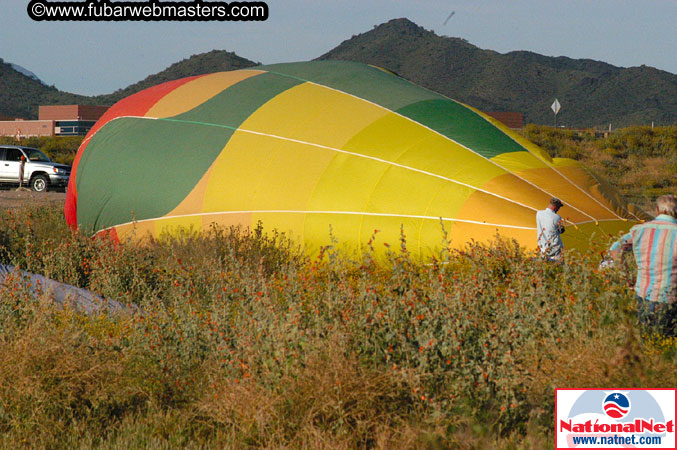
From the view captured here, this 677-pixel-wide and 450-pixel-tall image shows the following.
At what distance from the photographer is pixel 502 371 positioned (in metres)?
4.32

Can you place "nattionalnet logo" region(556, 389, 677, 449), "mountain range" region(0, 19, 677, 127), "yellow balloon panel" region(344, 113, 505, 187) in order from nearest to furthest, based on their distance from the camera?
"nattionalnet logo" region(556, 389, 677, 449) → "yellow balloon panel" region(344, 113, 505, 187) → "mountain range" region(0, 19, 677, 127)

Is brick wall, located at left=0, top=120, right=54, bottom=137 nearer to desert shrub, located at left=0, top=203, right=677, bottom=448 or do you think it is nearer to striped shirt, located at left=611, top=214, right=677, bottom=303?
desert shrub, located at left=0, top=203, right=677, bottom=448

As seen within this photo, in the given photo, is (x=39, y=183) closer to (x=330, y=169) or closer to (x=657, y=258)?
(x=330, y=169)

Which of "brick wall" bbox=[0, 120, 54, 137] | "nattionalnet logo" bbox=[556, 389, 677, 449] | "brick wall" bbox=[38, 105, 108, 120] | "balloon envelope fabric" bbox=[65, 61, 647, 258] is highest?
"brick wall" bbox=[38, 105, 108, 120]

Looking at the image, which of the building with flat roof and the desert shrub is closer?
the desert shrub

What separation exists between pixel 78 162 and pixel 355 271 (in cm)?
510

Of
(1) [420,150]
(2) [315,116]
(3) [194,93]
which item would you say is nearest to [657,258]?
(1) [420,150]

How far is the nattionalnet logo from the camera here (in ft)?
13.2

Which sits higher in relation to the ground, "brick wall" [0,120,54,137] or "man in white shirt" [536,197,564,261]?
"brick wall" [0,120,54,137]

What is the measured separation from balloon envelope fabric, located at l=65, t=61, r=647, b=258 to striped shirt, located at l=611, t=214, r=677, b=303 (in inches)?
58.4


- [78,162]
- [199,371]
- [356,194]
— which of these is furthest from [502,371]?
[78,162]

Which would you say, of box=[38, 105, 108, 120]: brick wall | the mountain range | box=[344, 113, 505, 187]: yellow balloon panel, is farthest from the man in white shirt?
the mountain range

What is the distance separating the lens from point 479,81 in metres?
140

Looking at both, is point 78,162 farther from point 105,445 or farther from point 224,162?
point 105,445
